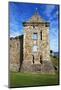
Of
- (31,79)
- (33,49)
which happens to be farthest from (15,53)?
(31,79)

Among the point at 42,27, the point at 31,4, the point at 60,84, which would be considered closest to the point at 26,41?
the point at 42,27

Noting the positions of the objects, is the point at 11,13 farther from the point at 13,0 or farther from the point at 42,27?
the point at 42,27

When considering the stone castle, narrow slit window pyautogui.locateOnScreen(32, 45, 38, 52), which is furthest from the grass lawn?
narrow slit window pyautogui.locateOnScreen(32, 45, 38, 52)

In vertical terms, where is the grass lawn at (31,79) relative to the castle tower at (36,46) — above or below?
Answer: below

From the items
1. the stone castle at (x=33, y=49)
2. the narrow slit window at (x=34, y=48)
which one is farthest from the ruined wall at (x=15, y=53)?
the narrow slit window at (x=34, y=48)

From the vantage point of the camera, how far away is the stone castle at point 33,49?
278cm

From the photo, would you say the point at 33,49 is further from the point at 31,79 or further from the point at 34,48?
the point at 31,79

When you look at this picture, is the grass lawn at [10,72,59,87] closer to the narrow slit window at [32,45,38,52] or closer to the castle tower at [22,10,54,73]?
the castle tower at [22,10,54,73]

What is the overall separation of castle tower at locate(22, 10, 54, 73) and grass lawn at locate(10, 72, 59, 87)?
67mm

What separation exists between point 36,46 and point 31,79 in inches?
15.1

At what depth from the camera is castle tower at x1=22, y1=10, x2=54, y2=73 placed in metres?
2.81

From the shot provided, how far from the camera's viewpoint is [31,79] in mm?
2797

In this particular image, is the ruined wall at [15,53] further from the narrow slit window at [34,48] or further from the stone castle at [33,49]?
the narrow slit window at [34,48]

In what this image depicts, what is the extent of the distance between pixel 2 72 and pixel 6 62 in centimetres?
12
